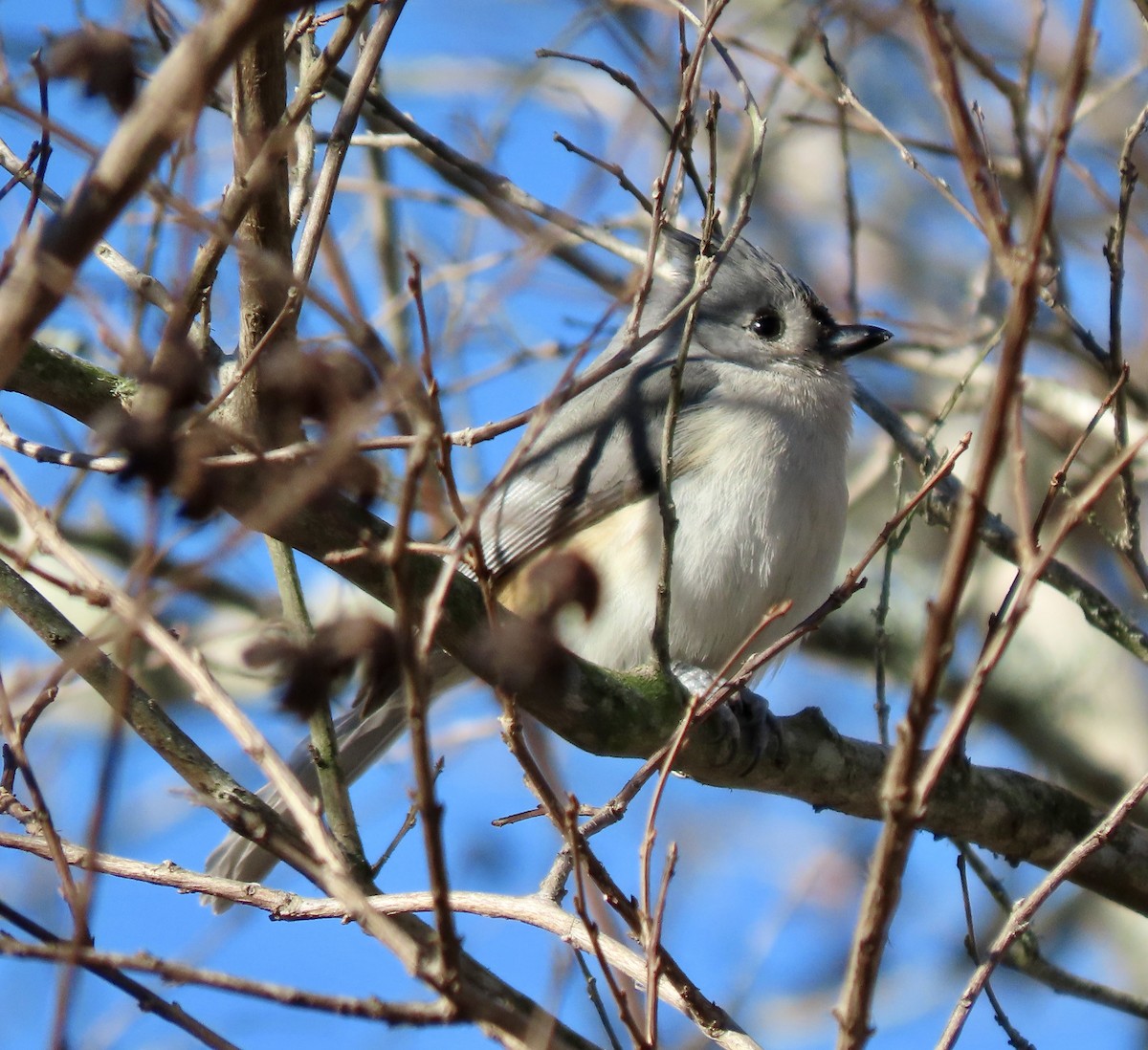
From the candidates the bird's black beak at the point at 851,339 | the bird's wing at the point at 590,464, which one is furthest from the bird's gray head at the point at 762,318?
the bird's wing at the point at 590,464

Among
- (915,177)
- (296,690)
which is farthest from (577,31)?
(915,177)

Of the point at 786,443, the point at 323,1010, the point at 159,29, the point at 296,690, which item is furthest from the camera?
the point at 786,443

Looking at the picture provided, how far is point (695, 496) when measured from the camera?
4.15 meters

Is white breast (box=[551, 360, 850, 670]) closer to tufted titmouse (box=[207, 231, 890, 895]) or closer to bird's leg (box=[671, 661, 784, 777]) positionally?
tufted titmouse (box=[207, 231, 890, 895])

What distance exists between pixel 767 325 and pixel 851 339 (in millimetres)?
296

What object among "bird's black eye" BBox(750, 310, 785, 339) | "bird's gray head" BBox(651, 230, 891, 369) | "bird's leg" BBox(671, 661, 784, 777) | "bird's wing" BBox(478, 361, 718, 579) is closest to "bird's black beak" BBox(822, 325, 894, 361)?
"bird's gray head" BBox(651, 230, 891, 369)

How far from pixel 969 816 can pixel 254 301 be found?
2.27 meters

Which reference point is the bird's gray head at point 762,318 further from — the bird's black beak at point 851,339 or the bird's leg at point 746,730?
the bird's leg at point 746,730

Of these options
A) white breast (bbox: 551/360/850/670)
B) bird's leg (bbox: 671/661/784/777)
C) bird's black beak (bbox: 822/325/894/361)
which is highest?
bird's black beak (bbox: 822/325/894/361)

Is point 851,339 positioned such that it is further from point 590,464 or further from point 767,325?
point 590,464

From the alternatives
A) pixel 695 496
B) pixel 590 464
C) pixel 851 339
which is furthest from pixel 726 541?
pixel 851 339

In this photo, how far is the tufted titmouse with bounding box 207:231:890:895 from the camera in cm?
409

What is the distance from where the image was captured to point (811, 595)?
4352 mm

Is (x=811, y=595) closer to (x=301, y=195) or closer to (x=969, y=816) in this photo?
(x=969, y=816)
